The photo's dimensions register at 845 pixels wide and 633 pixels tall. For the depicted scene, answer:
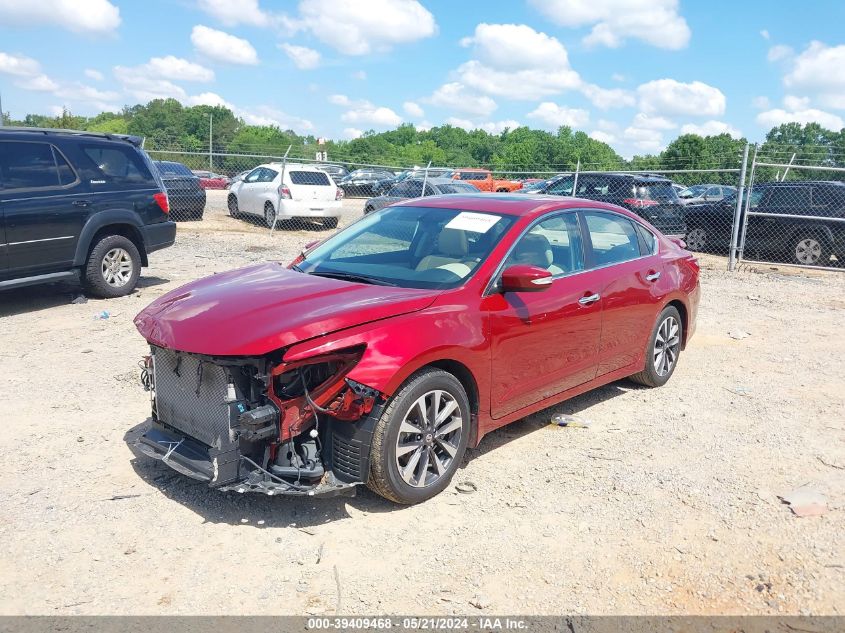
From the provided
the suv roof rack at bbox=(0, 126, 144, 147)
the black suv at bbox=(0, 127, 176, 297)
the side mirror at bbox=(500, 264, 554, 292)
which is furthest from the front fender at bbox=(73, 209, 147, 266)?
the side mirror at bbox=(500, 264, 554, 292)

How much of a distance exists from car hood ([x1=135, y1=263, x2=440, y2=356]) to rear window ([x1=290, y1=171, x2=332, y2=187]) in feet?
44.1

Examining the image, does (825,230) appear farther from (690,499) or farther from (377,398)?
(377,398)

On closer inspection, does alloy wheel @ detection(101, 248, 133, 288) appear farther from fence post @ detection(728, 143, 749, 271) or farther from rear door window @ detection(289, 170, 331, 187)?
fence post @ detection(728, 143, 749, 271)

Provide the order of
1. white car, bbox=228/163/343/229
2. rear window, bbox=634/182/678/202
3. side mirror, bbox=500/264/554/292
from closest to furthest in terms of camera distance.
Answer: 1. side mirror, bbox=500/264/554/292
2. rear window, bbox=634/182/678/202
3. white car, bbox=228/163/343/229

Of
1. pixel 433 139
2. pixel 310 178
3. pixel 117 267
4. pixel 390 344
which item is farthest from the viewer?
pixel 433 139

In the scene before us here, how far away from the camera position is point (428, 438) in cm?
402

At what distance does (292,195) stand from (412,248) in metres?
12.9

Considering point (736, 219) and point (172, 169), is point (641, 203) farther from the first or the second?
point (172, 169)

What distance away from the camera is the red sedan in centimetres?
366

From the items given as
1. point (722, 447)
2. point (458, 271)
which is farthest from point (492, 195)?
point (722, 447)

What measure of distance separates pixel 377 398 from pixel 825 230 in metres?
12.8

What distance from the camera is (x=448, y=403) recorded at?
4109mm

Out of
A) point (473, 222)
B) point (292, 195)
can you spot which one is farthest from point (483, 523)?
point (292, 195)

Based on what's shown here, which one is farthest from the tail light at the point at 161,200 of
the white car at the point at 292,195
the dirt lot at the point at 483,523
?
the white car at the point at 292,195
